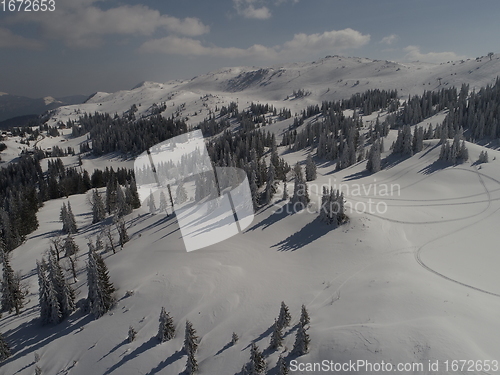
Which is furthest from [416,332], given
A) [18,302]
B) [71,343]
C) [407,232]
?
[18,302]

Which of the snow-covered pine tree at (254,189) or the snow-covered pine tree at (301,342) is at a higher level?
the snow-covered pine tree at (254,189)

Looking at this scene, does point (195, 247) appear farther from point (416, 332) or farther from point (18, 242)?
point (18, 242)

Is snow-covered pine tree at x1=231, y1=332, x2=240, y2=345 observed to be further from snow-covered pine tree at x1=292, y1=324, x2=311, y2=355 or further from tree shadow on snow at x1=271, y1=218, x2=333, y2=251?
tree shadow on snow at x1=271, y1=218, x2=333, y2=251

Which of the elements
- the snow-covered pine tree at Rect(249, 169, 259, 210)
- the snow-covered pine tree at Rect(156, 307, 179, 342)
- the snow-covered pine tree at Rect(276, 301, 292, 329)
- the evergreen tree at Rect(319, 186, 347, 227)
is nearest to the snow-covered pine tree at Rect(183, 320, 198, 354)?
the snow-covered pine tree at Rect(156, 307, 179, 342)

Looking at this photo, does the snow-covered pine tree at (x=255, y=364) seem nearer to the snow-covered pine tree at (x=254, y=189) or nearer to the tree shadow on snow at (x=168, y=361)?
the tree shadow on snow at (x=168, y=361)

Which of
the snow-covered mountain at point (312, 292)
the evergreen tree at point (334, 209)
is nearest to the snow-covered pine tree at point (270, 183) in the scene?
the snow-covered mountain at point (312, 292)

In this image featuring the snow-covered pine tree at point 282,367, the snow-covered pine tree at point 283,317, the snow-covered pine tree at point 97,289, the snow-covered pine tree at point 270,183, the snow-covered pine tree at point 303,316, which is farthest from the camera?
the snow-covered pine tree at point 270,183

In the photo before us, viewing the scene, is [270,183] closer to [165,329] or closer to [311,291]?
[311,291]
